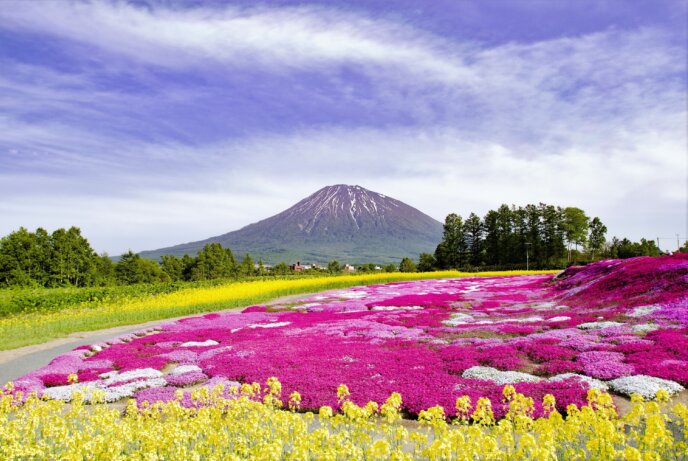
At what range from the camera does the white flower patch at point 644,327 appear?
16764 mm

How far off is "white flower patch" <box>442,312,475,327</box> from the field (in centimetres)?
11

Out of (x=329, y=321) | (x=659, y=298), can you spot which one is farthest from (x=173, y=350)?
(x=659, y=298)

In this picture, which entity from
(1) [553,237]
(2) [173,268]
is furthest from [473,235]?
(2) [173,268]

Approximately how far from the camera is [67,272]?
206ft

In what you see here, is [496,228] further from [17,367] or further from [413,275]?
[17,367]

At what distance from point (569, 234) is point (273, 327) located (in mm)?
99049

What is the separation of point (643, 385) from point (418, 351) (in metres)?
7.08

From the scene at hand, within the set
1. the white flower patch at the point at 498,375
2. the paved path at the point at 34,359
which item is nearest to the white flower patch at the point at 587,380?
the white flower patch at the point at 498,375

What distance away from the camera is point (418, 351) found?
15.9 meters

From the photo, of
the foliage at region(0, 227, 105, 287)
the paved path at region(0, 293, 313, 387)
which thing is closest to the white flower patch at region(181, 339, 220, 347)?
the paved path at region(0, 293, 313, 387)

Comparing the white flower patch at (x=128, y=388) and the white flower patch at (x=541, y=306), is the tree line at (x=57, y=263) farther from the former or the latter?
the white flower patch at (x=541, y=306)

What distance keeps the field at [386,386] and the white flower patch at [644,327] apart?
0.08 metres

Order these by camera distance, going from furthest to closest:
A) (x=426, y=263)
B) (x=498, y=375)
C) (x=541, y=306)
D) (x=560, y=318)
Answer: (x=426, y=263) < (x=541, y=306) < (x=560, y=318) < (x=498, y=375)

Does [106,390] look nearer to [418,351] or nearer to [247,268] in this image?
[418,351]
